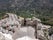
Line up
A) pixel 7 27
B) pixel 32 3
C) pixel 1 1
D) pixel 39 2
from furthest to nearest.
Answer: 1. pixel 39 2
2. pixel 32 3
3. pixel 1 1
4. pixel 7 27

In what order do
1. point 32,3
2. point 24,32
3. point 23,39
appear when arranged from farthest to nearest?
point 32,3 → point 24,32 → point 23,39

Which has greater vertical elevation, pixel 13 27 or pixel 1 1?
pixel 13 27

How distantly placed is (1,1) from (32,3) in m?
19.4

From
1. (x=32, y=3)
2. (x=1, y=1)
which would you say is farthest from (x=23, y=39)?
(x=32, y=3)

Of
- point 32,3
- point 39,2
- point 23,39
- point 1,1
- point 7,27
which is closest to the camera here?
point 23,39

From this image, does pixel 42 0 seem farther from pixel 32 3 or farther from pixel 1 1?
pixel 1 1

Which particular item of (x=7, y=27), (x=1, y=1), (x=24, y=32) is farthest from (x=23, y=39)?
(x=1, y=1)

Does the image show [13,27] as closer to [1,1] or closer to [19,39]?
[19,39]

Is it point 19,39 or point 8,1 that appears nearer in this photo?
point 19,39

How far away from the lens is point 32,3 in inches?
4572

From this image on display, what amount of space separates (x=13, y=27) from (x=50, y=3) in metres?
116

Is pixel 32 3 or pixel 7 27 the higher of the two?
pixel 7 27

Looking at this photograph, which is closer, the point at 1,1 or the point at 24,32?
the point at 24,32

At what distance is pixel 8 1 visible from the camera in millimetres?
112125
